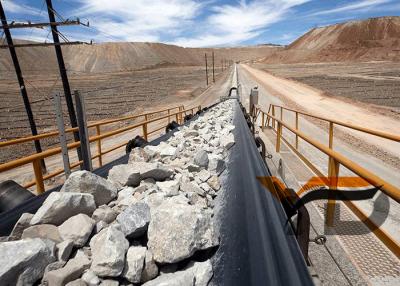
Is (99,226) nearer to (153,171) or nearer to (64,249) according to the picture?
(64,249)

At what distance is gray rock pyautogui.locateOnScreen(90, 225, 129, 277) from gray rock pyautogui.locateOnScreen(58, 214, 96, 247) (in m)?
0.14

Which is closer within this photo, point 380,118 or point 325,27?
point 380,118

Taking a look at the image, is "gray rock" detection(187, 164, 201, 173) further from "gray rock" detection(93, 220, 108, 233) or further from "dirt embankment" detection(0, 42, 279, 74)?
"dirt embankment" detection(0, 42, 279, 74)

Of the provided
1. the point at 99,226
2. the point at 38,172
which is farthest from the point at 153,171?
the point at 38,172

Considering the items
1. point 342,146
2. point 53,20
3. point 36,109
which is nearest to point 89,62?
point 36,109

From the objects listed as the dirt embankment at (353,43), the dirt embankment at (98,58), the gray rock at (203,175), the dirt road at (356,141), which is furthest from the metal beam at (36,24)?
the dirt embankment at (98,58)

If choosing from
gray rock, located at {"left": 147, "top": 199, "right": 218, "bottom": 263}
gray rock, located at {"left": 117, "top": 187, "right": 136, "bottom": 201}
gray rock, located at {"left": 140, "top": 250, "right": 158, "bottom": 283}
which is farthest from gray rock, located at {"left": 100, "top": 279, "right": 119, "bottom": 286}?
gray rock, located at {"left": 117, "top": 187, "right": 136, "bottom": 201}

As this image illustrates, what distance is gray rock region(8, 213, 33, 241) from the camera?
2066 millimetres

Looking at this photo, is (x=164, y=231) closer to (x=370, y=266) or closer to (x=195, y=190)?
(x=195, y=190)

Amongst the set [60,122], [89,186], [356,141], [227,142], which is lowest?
[356,141]

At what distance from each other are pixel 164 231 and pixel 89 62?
141 meters

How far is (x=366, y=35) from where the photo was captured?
101250 millimetres

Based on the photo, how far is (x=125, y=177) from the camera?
9.61 ft

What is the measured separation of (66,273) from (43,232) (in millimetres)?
538
